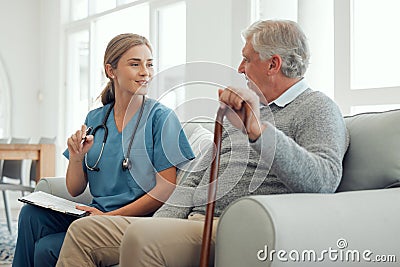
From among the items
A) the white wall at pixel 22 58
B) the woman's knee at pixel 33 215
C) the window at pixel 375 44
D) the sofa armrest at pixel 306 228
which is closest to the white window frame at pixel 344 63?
the window at pixel 375 44

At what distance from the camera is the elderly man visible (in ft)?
5.72

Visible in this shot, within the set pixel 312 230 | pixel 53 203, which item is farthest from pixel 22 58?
pixel 312 230

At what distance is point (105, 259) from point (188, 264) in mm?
360

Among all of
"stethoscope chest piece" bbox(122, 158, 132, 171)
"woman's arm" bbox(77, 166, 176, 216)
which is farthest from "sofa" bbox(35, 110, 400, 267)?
"stethoscope chest piece" bbox(122, 158, 132, 171)

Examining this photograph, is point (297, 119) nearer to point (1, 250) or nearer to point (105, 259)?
point (105, 259)

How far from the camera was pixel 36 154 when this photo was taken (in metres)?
4.84

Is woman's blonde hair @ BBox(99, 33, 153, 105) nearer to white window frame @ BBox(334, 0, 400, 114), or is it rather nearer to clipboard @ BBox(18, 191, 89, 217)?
clipboard @ BBox(18, 191, 89, 217)

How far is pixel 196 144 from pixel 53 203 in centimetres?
58

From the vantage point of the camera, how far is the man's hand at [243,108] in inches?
67.1

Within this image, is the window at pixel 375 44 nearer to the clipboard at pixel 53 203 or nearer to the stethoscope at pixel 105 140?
the stethoscope at pixel 105 140

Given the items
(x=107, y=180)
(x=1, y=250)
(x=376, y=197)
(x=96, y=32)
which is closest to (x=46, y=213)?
(x=107, y=180)

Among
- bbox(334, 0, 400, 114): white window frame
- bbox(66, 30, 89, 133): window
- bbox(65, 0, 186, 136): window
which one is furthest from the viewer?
bbox(66, 30, 89, 133): window

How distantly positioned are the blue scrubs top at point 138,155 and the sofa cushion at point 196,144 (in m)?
0.04

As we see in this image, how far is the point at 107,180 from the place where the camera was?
8.27ft
